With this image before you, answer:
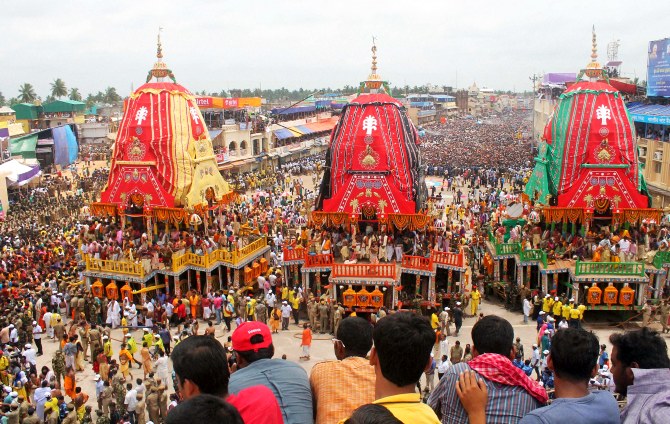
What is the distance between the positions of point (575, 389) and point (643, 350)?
1.55 feet

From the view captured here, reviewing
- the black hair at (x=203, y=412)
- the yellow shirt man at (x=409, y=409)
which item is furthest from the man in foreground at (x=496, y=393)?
the black hair at (x=203, y=412)

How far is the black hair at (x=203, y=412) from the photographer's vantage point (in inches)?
101

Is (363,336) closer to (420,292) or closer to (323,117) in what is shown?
(420,292)

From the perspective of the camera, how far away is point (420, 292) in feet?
61.4

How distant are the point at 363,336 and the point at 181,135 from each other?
17417 millimetres

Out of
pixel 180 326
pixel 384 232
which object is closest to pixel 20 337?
pixel 180 326

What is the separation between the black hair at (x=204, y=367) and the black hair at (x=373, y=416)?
1.18 metres

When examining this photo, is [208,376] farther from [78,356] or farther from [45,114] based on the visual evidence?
[45,114]

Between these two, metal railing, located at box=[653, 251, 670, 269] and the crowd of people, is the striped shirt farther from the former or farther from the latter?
metal railing, located at box=[653, 251, 670, 269]

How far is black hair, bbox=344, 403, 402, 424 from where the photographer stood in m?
2.54

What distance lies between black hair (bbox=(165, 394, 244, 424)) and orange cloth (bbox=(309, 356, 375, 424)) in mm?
1226

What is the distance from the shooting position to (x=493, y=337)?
13.4ft

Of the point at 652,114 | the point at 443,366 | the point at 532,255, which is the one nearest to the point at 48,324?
the point at 443,366

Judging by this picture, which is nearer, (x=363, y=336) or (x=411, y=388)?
(x=411, y=388)
